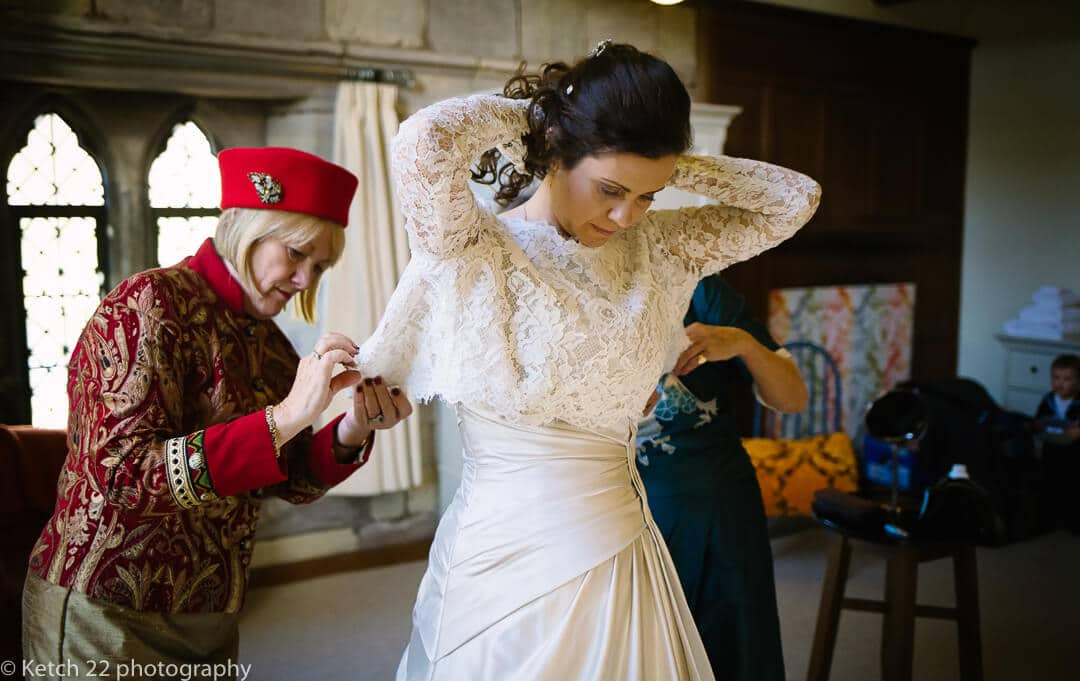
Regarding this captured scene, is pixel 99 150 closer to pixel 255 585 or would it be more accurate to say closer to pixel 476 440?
pixel 255 585

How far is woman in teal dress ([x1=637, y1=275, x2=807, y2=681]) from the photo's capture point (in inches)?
75.5

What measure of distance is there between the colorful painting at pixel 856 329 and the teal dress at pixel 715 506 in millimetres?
2822

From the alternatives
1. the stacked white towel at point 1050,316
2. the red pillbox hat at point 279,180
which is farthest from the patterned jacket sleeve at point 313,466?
the stacked white towel at point 1050,316

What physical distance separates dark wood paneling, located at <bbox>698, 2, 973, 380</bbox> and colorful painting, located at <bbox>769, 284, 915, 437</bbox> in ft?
0.28

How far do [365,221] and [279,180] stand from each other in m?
2.00

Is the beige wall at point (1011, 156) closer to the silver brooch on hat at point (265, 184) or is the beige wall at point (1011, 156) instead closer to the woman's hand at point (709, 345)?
the woman's hand at point (709, 345)

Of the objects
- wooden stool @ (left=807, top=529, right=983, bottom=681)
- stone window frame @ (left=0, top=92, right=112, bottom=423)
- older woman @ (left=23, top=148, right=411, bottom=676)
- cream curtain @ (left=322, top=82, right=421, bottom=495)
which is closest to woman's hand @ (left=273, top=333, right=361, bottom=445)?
older woman @ (left=23, top=148, right=411, bottom=676)

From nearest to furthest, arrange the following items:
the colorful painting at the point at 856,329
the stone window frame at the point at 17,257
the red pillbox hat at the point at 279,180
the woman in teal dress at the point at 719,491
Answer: the red pillbox hat at the point at 279,180
the woman in teal dress at the point at 719,491
the stone window frame at the point at 17,257
the colorful painting at the point at 856,329

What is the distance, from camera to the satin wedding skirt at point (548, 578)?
4.24 ft

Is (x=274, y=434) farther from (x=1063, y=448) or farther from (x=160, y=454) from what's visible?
(x=1063, y=448)

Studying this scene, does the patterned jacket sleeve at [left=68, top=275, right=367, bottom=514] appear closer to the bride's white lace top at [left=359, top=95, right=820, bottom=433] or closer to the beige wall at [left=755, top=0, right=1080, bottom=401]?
the bride's white lace top at [left=359, top=95, right=820, bottom=433]

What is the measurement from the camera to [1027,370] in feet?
17.2

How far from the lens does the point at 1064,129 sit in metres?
5.29

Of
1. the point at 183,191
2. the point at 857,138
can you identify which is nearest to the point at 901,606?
the point at 183,191
